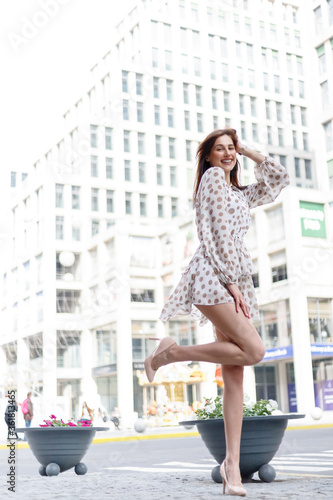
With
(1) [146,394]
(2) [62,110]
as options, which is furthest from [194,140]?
(1) [146,394]

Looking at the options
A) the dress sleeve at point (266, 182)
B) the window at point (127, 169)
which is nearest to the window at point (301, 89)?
the window at point (127, 169)

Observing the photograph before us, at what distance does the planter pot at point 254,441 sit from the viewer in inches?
→ 195

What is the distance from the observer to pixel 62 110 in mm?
65625

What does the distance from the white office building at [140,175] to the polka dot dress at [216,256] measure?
4120 centimetres

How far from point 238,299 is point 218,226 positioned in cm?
43

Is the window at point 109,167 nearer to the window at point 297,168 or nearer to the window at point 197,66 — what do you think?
the window at point 197,66

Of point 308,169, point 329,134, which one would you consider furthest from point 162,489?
point 308,169

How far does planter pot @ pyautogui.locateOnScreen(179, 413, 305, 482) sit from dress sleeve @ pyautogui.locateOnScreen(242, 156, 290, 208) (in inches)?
61.5

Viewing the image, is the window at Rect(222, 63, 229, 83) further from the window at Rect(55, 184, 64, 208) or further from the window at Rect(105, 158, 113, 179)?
the window at Rect(55, 184, 64, 208)

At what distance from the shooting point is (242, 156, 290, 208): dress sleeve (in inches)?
170

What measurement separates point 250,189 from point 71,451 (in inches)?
141

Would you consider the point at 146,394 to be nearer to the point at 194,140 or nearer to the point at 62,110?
the point at 194,140

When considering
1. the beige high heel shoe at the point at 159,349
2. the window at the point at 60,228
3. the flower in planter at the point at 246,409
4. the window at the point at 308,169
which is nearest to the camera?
the beige high heel shoe at the point at 159,349

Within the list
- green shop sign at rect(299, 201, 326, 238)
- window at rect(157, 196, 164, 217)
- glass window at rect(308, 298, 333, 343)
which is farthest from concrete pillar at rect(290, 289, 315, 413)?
window at rect(157, 196, 164, 217)
